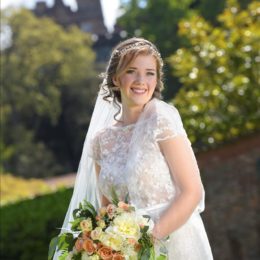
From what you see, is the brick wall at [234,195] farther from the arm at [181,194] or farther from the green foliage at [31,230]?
the arm at [181,194]

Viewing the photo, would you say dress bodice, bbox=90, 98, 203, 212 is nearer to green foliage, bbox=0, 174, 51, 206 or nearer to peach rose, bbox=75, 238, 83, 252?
peach rose, bbox=75, 238, 83, 252

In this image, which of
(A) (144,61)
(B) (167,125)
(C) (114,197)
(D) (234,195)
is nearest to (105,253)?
(C) (114,197)

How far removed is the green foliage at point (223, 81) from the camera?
1305cm

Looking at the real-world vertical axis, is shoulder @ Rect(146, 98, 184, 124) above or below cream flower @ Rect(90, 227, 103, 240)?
above

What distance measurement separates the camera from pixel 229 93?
43.5 ft

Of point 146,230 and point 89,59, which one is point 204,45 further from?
point 89,59

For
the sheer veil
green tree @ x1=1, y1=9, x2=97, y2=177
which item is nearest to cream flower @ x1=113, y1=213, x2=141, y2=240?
the sheer veil

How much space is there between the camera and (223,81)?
1352 cm

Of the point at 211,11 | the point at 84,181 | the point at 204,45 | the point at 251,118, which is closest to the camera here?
the point at 84,181

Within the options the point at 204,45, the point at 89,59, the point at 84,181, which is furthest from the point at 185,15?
the point at 84,181

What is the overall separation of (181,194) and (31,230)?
1024 cm

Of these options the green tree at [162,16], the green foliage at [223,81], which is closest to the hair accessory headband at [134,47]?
the green foliage at [223,81]

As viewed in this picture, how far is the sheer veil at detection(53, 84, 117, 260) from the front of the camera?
14.0 ft

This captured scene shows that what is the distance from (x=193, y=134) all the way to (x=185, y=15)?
24885 millimetres
